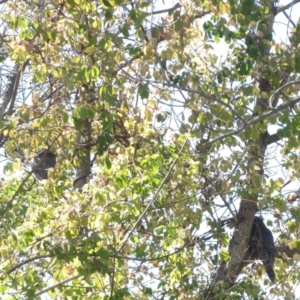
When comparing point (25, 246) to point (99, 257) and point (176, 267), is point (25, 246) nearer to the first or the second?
point (99, 257)

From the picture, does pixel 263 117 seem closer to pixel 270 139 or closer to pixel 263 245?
pixel 270 139

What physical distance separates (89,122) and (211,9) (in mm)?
1589

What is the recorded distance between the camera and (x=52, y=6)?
721 cm

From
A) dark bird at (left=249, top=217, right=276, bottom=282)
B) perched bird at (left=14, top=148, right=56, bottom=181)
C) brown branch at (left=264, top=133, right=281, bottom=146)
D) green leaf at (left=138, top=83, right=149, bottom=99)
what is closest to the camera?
green leaf at (left=138, top=83, right=149, bottom=99)

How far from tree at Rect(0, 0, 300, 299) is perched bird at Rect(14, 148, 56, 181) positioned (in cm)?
15

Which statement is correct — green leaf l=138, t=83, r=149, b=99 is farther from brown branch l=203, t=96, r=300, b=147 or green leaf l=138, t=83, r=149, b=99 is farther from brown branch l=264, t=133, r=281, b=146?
brown branch l=264, t=133, r=281, b=146

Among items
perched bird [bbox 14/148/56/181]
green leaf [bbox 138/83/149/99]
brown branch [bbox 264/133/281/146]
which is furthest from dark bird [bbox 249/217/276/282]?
green leaf [bbox 138/83/149/99]

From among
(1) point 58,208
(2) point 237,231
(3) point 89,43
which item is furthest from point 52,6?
(2) point 237,231

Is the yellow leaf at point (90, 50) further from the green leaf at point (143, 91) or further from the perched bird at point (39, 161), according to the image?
the perched bird at point (39, 161)

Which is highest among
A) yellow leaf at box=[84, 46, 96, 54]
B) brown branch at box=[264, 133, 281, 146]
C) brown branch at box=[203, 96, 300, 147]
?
brown branch at box=[264, 133, 281, 146]

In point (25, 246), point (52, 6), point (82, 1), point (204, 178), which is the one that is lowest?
point (25, 246)

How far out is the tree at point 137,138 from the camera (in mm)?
6617

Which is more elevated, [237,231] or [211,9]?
[211,9]

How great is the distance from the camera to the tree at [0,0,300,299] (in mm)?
6617
